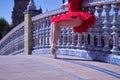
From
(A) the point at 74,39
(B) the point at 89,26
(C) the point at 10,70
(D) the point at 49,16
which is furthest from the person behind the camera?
(D) the point at 49,16

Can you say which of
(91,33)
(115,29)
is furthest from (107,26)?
(91,33)

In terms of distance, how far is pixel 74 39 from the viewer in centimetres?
903

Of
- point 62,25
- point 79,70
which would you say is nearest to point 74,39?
point 62,25

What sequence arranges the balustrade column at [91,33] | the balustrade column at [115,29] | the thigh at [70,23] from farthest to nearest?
the balustrade column at [91,33] < the thigh at [70,23] < the balustrade column at [115,29]

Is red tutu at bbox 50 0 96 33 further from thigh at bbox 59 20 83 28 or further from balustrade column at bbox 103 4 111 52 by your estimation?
balustrade column at bbox 103 4 111 52

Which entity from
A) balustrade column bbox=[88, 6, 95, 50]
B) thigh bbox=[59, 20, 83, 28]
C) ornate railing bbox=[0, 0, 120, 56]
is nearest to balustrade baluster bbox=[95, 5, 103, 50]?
ornate railing bbox=[0, 0, 120, 56]

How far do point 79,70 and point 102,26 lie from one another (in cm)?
187

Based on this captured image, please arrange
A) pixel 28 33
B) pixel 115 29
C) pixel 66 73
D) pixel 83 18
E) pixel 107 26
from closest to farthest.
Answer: pixel 66 73 → pixel 115 29 → pixel 107 26 → pixel 83 18 → pixel 28 33

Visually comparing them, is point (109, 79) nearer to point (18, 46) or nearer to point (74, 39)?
point (74, 39)

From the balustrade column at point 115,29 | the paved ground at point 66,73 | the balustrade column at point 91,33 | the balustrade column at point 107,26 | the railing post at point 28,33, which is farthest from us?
the railing post at point 28,33

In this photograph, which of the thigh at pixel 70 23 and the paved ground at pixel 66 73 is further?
the thigh at pixel 70 23

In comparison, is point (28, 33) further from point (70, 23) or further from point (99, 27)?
point (99, 27)

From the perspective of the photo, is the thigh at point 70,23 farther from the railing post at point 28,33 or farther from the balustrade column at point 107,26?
the railing post at point 28,33

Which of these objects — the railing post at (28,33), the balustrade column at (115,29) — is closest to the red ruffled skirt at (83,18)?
the balustrade column at (115,29)
